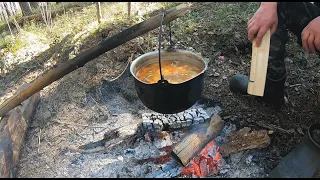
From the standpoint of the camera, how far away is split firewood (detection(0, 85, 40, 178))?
2.98 meters

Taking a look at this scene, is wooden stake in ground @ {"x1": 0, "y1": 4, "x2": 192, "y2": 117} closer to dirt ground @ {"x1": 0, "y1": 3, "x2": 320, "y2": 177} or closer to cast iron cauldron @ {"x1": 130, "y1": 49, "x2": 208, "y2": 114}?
cast iron cauldron @ {"x1": 130, "y1": 49, "x2": 208, "y2": 114}

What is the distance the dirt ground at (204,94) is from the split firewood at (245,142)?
0.33 ft

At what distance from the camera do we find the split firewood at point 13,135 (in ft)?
9.79

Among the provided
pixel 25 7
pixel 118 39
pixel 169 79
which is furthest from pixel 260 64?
pixel 25 7

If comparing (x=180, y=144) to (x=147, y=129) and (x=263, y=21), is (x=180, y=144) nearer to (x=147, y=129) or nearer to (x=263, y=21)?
(x=147, y=129)

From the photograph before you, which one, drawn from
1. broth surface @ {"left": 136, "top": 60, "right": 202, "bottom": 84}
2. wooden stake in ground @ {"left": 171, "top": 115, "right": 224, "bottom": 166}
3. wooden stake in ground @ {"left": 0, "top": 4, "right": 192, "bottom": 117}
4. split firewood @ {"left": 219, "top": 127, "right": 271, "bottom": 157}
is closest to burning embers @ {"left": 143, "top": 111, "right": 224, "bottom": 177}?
wooden stake in ground @ {"left": 171, "top": 115, "right": 224, "bottom": 166}

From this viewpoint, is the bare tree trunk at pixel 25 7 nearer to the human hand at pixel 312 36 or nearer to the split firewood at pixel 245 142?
the split firewood at pixel 245 142

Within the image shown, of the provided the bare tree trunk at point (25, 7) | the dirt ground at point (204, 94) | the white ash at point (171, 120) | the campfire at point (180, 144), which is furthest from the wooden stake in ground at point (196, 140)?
the bare tree trunk at point (25, 7)

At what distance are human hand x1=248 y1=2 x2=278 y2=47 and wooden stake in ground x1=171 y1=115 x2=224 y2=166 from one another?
3.30 feet

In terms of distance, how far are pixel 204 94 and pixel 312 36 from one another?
5.13ft

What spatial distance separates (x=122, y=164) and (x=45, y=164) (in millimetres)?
807

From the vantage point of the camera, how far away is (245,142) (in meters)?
3.23

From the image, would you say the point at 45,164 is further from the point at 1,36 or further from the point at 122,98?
the point at 1,36

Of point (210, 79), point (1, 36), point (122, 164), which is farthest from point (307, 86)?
point (1, 36)
